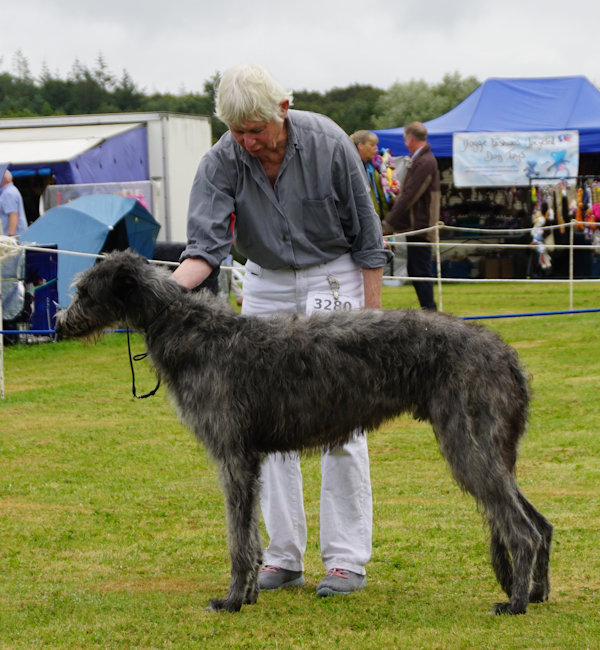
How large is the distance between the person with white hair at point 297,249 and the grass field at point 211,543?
0.28 m

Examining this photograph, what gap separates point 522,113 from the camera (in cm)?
2138

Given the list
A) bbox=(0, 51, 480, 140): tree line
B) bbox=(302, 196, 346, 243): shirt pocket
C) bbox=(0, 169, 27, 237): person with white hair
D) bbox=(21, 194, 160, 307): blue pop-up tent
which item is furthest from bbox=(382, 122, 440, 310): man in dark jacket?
bbox=(0, 51, 480, 140): tree line

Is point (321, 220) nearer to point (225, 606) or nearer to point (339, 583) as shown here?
point (339, 583)

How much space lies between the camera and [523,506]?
14.1ft

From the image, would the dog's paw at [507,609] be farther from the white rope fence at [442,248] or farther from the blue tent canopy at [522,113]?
the blue tent canopy at [522,113]

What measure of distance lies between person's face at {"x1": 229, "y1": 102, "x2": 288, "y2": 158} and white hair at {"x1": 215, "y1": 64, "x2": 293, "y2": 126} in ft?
0.10

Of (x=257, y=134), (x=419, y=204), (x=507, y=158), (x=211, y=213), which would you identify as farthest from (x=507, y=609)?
(x=507, y=158)

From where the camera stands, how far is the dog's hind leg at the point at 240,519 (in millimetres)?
4285

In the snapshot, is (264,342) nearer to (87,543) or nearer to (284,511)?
(284,511)

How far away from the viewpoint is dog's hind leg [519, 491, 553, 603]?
14.1 ft

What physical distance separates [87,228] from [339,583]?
451 inches

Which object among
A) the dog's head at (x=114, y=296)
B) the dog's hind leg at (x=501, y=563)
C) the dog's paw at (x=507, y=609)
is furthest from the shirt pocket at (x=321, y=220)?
the dog's paw at (x=507, y=609)

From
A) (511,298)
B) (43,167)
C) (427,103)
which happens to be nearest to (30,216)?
(43,167)

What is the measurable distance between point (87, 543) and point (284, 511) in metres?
1.34
